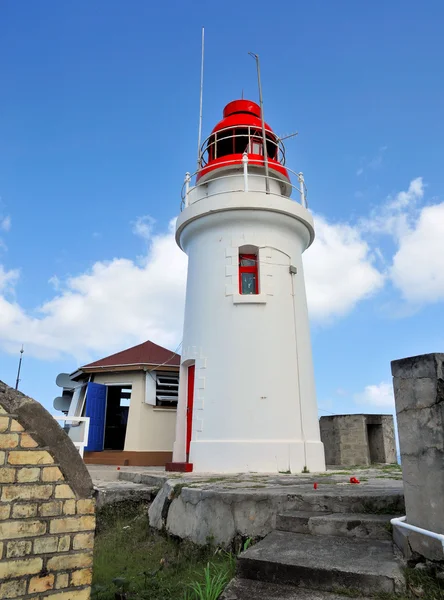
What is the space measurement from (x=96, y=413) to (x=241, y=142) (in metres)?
8.07

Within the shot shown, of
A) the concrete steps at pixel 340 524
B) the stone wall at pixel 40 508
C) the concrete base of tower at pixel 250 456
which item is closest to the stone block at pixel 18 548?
the stone wall at pixel 40 508

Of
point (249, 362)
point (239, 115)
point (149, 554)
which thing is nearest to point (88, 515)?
point (149, 554)

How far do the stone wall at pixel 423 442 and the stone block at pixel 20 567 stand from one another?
7.92 ft

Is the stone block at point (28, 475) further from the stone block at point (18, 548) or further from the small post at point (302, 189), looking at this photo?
the small post at point (302, 189)

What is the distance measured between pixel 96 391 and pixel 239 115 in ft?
27.1

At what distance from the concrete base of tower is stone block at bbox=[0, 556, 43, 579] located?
5.85 m

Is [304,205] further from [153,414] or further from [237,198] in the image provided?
[153,414]

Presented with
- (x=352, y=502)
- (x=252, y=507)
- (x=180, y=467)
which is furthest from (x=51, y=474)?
(x=180, y=467)

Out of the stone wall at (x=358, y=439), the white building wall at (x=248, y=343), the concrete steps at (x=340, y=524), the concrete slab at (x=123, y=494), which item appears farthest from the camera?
the stone wall at (x=358, y=439)

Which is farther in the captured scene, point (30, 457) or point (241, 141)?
point (241, 141)

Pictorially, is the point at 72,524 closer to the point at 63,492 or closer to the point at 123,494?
the point at 63,492

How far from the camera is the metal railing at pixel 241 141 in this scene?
11.6 metres

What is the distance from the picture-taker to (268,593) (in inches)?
118

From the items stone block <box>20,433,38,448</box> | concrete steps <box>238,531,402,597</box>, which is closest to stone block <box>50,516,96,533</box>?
stone block <box>20,433,38,448</box>
